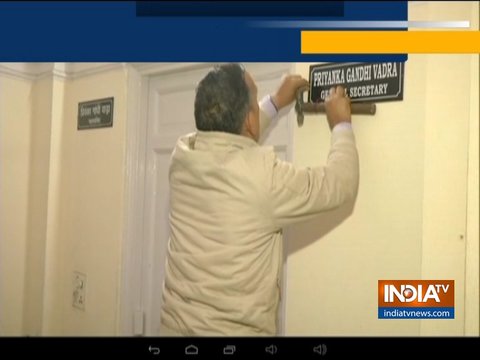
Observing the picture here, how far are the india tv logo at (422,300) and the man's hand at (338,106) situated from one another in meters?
0.28


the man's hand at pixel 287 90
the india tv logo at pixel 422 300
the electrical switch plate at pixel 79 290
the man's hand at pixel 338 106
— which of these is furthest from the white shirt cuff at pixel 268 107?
the electrical switch plate at pixel 79 290

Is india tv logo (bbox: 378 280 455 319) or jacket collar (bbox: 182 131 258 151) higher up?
jacket collar (bbox: 182 131 258 151)

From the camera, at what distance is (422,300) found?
0.43 m

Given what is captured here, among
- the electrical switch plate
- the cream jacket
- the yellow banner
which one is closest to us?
the yellow banner

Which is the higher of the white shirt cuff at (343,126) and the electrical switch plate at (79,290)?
the white shirt cuff at (343,126)

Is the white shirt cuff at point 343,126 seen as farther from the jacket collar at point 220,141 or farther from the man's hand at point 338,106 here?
the jacket collar at point 220,141

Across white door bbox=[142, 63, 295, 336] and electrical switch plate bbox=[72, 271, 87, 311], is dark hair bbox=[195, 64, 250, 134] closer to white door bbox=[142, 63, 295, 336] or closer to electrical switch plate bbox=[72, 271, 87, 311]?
white door bbox=[142, 63, 295, 336]

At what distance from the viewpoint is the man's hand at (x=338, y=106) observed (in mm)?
582

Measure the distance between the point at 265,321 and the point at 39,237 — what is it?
49 centimetres

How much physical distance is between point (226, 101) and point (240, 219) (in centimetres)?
21

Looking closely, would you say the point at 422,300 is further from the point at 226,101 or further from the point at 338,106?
the point at 226,101

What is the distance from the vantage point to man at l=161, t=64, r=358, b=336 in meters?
0.57
